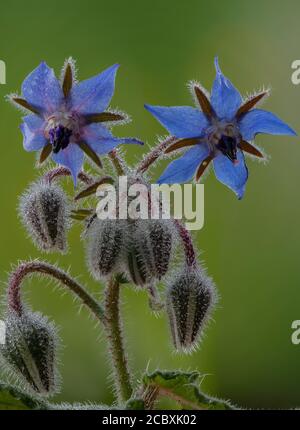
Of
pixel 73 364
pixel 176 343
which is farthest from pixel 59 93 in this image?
pixel 73 364

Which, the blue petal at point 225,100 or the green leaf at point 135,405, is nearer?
the green leaf at point 135,405

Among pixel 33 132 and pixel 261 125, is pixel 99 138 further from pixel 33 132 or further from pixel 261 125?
pixel 261 125

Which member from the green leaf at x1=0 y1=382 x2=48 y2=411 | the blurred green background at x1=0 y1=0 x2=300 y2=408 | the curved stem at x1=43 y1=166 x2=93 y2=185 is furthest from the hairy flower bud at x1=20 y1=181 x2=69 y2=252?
the blurred green background at x1=0 y1=0 x2=300 y2=408

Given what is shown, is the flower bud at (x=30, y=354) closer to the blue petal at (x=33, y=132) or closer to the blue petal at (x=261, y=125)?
the blue petal at (x=33, y=132)

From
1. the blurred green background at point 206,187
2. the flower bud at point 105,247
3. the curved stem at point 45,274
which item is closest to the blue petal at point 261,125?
the flower bud at point 105,247

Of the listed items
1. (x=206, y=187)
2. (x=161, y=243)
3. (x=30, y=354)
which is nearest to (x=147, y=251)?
(x=161, y=243)

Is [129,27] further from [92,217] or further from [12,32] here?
[92,217]

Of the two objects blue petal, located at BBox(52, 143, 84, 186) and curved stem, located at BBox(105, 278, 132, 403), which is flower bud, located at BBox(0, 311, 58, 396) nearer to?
curved stem, located at BBox(105, 278, 132, 403)
